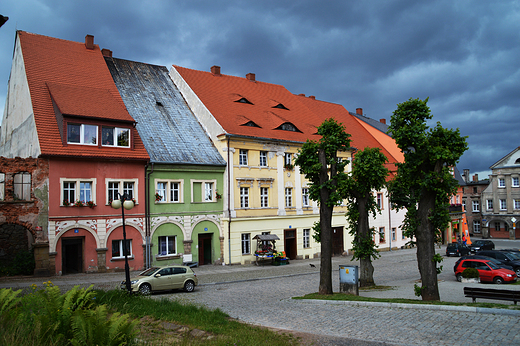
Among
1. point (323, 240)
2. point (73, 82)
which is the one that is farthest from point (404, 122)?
point (73, 82)

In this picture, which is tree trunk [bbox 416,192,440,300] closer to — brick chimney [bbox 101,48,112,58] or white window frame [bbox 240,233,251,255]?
white window frame [bbox 240,233,251,255]

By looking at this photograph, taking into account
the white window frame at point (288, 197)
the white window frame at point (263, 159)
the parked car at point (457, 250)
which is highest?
the white window frame at point (263, 159)

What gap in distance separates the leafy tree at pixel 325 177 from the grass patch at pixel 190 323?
6309 mm

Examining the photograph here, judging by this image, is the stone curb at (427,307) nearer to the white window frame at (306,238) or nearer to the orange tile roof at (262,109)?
the orange tile roof at (262,109)

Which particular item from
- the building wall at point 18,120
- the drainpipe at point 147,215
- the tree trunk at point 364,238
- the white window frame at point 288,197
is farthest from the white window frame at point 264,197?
the building wall at point 18,120

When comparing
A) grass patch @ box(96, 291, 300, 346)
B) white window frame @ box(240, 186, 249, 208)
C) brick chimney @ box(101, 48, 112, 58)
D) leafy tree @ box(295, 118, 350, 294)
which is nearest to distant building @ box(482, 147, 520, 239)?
white window frame @ box(240, 186, 249, 208)

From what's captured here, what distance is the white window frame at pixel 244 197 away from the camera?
33344mm

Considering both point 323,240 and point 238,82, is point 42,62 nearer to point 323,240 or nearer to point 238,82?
point 238,82

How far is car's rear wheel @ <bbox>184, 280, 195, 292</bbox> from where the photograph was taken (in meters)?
21.2

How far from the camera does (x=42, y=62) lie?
1172 inches

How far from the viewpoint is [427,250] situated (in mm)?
15109

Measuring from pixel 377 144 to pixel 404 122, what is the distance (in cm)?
3559

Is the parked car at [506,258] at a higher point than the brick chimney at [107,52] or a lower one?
lower

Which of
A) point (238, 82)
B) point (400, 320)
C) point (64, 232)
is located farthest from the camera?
point (238, 82)
